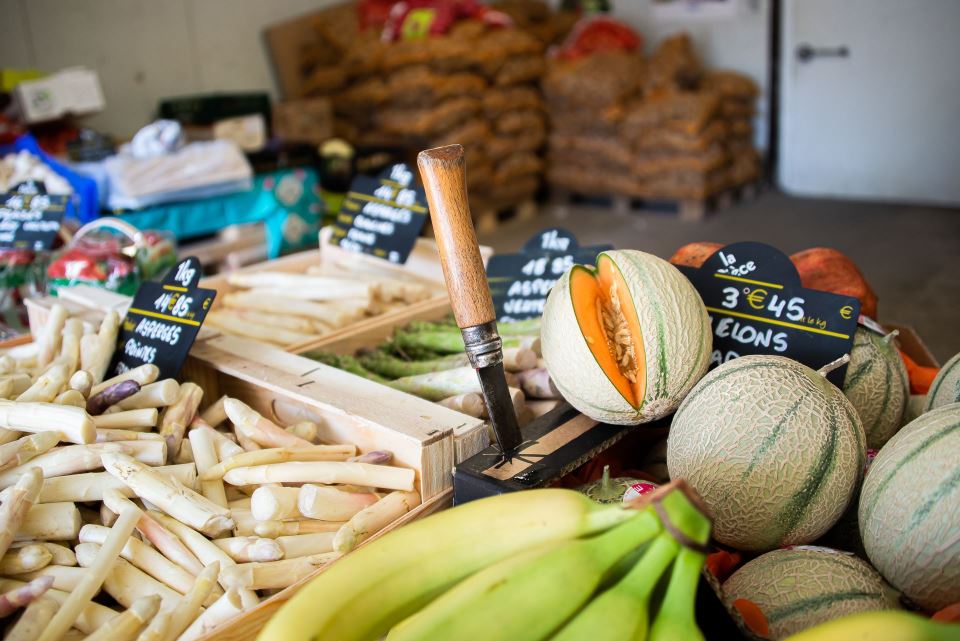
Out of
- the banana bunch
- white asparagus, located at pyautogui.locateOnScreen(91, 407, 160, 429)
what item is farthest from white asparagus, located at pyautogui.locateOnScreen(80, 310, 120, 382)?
the banana bunch

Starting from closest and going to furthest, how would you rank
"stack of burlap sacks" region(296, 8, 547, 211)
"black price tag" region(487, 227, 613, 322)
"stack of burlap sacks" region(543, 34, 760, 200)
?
"black price tag" region(487, 227, 613, 322)
"stack of burlap sacks" region(296, 8, 547, 211)
"stack of burlap sacks" region(543, 34, 760, 200)

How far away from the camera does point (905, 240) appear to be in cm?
589

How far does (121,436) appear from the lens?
4.56 ft

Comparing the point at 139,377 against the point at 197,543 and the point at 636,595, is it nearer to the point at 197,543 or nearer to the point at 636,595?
the point at 197,543

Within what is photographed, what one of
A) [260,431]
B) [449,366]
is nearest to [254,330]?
[449,366]

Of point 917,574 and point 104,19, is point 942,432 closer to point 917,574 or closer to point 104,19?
point 917,574

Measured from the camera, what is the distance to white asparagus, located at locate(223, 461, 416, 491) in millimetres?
1332

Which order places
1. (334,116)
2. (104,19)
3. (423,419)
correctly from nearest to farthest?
1. (423,419)
2. (104,19)
3. (334,116)

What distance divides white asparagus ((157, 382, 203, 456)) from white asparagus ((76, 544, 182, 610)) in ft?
0.95

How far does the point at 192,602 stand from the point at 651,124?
599 cm

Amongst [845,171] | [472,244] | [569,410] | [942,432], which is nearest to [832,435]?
[942,432]

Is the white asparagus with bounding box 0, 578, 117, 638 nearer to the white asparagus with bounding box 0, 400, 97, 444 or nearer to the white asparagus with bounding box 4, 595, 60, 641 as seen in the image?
the white asparagus with bounding box 4, 595, 60, 641

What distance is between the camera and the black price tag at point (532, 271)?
1.87m

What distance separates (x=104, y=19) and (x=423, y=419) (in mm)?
5330
